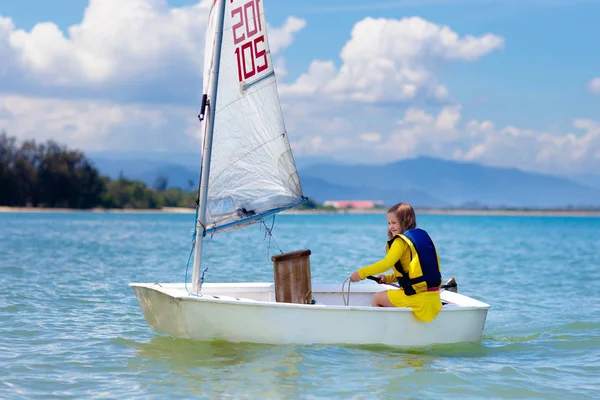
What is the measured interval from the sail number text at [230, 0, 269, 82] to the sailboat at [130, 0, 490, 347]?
0.04 feet

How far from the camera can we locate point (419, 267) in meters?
9.38

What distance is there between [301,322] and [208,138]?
2540mm

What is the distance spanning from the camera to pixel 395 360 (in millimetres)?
9352

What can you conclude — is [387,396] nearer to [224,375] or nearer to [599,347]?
[224,375]

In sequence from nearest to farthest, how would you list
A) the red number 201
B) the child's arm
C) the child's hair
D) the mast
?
the child's arm → the child's hair → the mast → the red number 201

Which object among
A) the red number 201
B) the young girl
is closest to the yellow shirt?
the young girl

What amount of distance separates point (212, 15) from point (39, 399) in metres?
5.13

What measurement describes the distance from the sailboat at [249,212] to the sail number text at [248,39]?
0.01 m

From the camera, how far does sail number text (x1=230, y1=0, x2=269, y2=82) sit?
9781 millimetres

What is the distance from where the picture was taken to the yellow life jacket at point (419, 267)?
937 cm

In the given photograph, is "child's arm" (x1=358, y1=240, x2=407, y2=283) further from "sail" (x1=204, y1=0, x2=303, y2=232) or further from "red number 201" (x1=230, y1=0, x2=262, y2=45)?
"red number 201" (x1=230, y1=0, x2=262, y2=45)

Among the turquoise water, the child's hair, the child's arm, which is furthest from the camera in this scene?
the child's hair

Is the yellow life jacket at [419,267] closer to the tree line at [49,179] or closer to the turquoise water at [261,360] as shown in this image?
the turquoise water at [261,360]

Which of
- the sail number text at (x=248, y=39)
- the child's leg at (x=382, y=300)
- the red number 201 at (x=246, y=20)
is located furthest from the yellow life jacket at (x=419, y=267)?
the red number 201 at (x=246, y=20)
